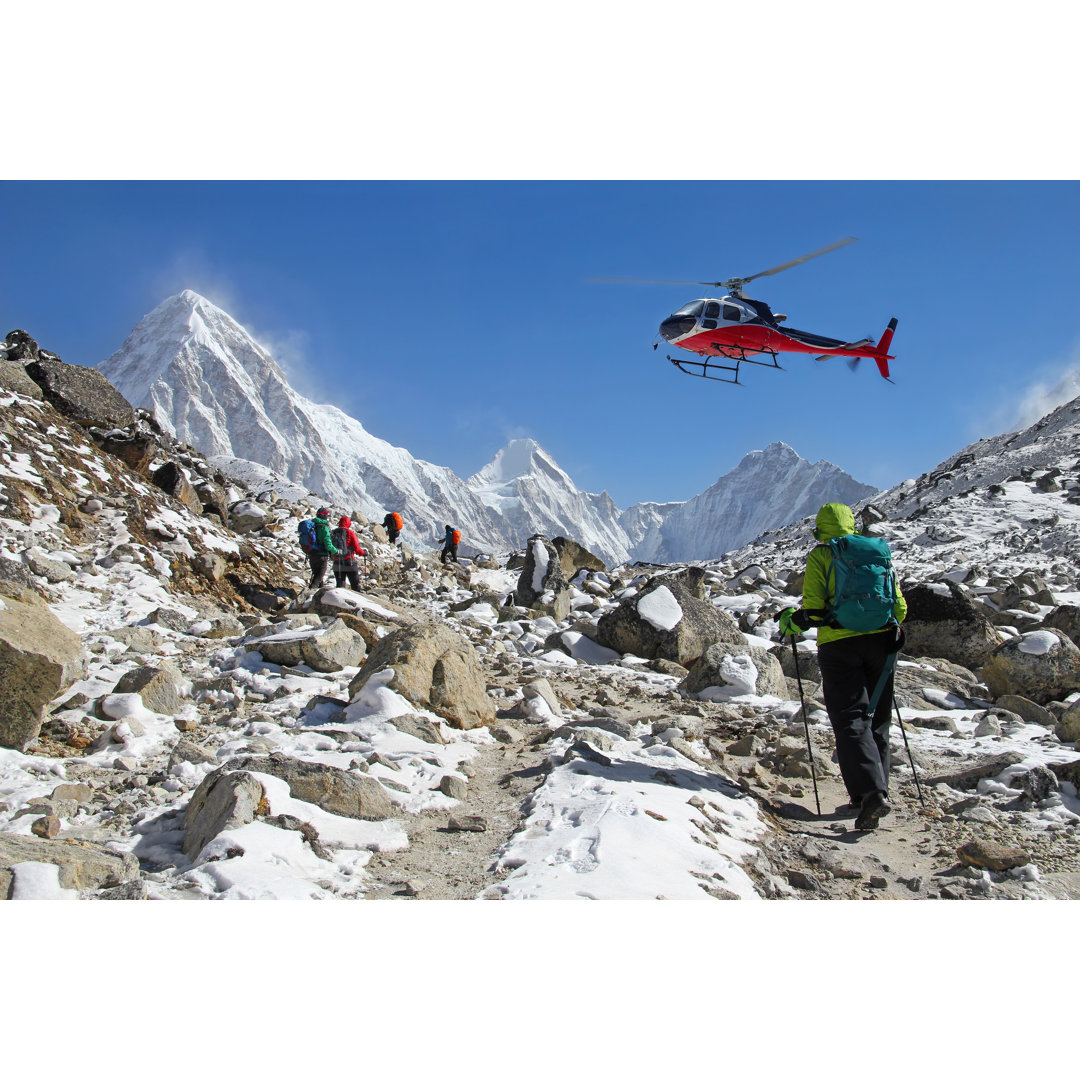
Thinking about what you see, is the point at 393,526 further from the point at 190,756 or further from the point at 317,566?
the point at 190,756

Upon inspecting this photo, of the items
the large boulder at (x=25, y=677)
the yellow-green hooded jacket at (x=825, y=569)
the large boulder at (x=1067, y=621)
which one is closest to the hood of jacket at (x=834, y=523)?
the yellow-green hooded jacket at (x=825, y=569)

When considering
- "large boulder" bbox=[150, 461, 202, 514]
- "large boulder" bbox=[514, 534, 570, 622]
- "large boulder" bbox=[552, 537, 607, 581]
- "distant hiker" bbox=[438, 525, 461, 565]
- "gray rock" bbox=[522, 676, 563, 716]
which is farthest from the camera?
"large boulder" bbox=[552, 537, 607, 581]

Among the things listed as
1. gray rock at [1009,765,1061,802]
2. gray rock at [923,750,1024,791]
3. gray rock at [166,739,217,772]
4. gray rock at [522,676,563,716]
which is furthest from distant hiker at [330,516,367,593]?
gray rock at [1009,765,1061,802]

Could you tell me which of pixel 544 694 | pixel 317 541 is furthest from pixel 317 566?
pixel 544 694

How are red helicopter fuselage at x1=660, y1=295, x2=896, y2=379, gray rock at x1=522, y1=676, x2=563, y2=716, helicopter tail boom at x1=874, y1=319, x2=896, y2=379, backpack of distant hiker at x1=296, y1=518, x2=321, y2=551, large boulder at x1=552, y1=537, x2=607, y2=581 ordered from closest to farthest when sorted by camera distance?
gray rock at x1=522, y1=676, x2=563, y2=716
backpack of distant hiker at x1=296, y1=518, x2=321, y2=551
red helicopter fuselage at x1=660, y1=295, x2=896, y2=379
helicopter tail boom at x1=874, y1=319, x2=896, y2=379
large boulder at x1=552, y1=537, x2=607, y2=581

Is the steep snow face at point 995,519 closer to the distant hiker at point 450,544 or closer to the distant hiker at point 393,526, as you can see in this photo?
the distant hiker at point 450,544

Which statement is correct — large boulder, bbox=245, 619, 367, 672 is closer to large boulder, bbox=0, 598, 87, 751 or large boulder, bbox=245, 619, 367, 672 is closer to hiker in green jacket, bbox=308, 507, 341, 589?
large boulder, bbox=0, 598, 87, 751
